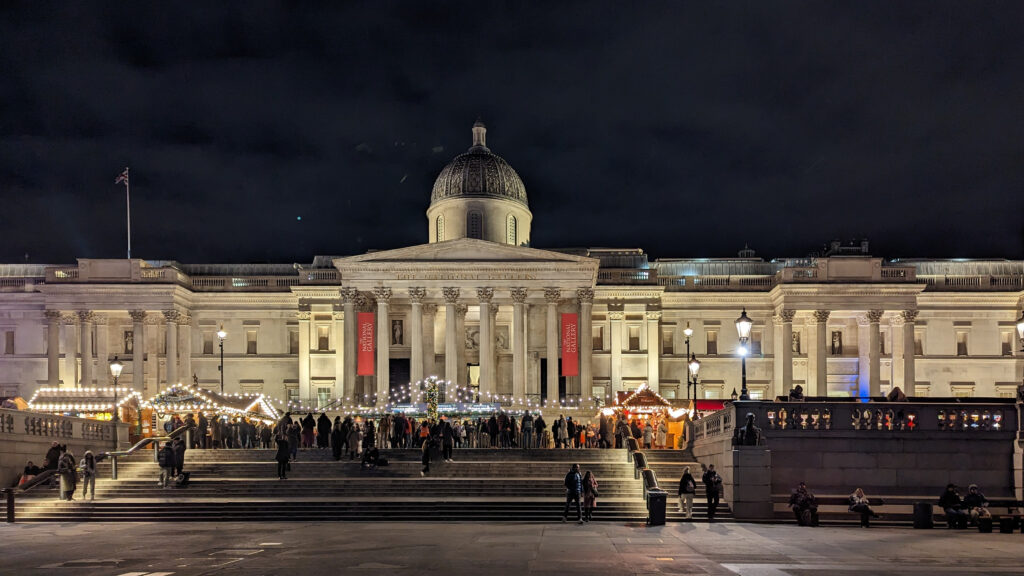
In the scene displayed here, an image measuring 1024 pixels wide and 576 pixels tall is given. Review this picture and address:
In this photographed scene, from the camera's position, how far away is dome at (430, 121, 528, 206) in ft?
211

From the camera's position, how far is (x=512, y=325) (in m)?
60.6

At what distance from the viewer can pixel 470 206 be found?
64062 mm

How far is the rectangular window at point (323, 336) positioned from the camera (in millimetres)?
64438

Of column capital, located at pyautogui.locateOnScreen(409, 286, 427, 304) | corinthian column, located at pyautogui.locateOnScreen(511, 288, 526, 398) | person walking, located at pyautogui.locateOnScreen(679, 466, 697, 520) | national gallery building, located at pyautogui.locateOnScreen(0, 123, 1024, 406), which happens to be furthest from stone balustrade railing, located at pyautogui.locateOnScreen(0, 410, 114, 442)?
corinthian column, located at pyautogui.locateOnScreen(511, 288, 526, 398)

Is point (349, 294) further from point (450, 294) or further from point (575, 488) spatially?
point (575, 488)

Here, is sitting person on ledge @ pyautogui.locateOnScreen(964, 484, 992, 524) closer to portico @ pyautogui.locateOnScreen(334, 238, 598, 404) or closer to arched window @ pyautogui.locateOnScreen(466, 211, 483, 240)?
portico @ pyautogui.locateOnScreen(334, 238, 598, 404)

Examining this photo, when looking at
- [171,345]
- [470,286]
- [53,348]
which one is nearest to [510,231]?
[470,286]

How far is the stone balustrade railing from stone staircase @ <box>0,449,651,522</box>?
2.16 m

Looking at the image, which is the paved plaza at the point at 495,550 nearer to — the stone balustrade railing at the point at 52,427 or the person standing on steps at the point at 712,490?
the person standing on steps at the point at 712,490

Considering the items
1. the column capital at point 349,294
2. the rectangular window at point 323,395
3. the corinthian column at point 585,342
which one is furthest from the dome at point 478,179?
the rectangular window at point 323,395

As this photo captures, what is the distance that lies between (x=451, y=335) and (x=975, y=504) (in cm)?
3412

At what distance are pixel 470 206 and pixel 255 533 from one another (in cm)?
4116

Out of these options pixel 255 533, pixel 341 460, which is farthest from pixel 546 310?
pixel 255 533

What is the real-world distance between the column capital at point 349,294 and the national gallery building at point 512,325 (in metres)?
0.20
